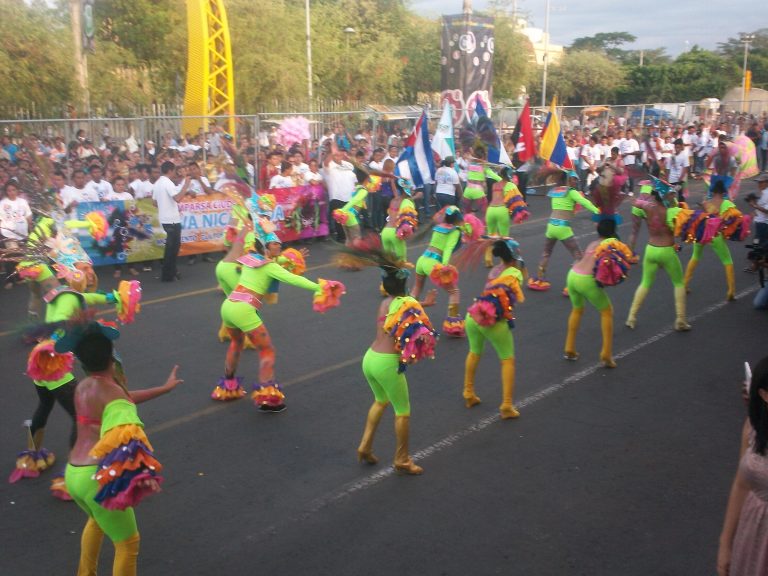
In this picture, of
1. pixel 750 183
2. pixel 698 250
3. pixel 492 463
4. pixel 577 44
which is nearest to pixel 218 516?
pixel 492 463

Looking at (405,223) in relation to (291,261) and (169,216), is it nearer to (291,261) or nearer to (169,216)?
(291,261)

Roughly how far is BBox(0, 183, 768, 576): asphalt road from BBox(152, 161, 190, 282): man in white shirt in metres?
2.67

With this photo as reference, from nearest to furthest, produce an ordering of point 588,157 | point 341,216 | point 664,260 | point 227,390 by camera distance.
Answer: point 227,390 < point 664,260 < point 341,216 < point 588,157

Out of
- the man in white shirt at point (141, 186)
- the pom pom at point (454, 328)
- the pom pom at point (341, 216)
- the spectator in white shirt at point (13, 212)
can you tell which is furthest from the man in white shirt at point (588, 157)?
the spectator in white shirt at point (13, 212)

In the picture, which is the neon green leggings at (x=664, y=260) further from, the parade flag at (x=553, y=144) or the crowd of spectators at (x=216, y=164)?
the parade flag at (x=553, y=144)

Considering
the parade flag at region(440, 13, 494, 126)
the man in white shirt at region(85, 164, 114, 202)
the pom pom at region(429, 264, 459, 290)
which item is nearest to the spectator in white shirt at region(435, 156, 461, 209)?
the man in white shirt at region(85, 164, 114, 202)

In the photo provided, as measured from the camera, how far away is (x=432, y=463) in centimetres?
607

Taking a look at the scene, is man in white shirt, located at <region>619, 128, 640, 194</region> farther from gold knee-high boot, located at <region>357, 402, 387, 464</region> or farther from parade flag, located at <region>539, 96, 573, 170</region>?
gold knee-high boot, located at <region>357, 402, 387, 464</region>

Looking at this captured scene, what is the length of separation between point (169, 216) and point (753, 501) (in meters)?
10.8

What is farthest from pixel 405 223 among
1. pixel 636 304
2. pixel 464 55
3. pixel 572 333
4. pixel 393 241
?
pixel 464 55

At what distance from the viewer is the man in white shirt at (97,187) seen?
41.4ft

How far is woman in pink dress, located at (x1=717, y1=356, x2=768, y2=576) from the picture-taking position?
3148mm

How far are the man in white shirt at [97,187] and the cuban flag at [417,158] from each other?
18.2 feet

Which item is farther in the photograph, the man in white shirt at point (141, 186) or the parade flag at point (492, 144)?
the parade flag at point (492, 144)
